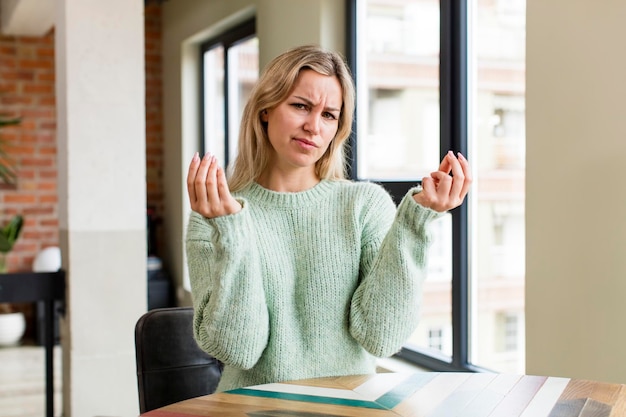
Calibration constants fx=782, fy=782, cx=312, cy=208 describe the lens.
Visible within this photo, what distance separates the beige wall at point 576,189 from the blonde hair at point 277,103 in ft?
2.34

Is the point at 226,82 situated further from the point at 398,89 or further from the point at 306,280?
the point at 306,280

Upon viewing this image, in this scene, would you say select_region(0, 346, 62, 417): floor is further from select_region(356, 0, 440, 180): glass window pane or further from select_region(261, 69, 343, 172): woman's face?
select_region(261, 69, 343, 172): woman's face

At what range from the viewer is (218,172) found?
1346mm

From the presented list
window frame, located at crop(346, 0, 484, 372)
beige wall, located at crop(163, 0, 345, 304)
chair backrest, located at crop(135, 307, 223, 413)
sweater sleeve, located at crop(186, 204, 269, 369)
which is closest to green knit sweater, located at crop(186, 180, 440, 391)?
sweater sleeve, located at crop(186, 204, 269, 369)

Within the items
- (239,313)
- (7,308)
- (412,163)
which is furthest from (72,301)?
(7,308)

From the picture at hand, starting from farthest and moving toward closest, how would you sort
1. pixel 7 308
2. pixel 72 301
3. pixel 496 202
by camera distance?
1. pixel 7 308
2. pixel 72 301
3. pixel 496 202

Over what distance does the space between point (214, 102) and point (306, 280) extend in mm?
4184

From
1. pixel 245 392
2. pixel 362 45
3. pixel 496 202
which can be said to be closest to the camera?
pixel 245 392

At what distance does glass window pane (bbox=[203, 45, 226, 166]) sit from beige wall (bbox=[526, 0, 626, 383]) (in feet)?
11.5

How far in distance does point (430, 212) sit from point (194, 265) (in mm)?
463

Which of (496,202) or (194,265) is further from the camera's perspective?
(496,202)

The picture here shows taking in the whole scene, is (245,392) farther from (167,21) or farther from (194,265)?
(167,21)

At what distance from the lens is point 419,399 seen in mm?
1226

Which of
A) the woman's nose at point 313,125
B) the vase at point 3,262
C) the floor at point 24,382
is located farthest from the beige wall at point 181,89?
the woman's nose at point 313,125
